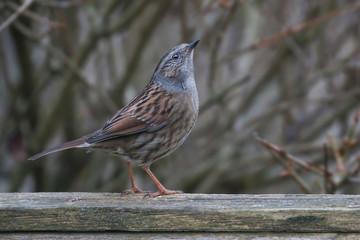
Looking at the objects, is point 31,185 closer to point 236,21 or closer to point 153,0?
point 153,0

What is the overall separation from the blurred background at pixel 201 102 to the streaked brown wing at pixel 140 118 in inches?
47.0

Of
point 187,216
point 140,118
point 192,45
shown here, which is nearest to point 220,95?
point 192,45

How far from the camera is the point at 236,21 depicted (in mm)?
5980

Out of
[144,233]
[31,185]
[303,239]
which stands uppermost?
[144,233]

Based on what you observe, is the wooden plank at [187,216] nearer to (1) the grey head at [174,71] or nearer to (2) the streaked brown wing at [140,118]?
(2) the streaked brown wing at [140,118]

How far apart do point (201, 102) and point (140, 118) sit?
1.98 metres

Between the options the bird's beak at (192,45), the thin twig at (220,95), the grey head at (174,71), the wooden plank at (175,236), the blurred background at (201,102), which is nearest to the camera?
the wooden plank at (175,236)

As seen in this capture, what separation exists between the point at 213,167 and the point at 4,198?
322cm

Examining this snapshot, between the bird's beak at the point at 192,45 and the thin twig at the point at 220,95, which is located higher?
the bird's beak at the point at 192,45

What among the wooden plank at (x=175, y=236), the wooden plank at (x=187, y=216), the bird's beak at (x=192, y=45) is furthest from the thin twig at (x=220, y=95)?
the wooden plank at (x=175, y=236)

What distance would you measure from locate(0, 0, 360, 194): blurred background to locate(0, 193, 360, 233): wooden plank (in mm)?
2666

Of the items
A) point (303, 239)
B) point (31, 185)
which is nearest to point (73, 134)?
point (31, 185)

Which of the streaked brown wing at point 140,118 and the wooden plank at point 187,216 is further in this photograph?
the streaked brown wing at point 140,118

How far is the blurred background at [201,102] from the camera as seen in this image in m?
4.95
